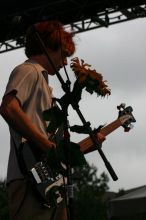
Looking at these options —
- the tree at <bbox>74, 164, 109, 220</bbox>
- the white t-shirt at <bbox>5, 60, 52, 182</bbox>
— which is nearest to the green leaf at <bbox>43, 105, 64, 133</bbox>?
the white t-shirt at <bbox>5, 60, 52, 182</bbox>

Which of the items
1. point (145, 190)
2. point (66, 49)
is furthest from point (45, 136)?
point (145, 190)

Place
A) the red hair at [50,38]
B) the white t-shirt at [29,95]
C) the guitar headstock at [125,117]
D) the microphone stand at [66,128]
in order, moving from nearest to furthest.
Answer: the microphone stand at [66,128] < the white t-shirt at [29,95] < the red hair at [50,38] < the guitar headstock at [125,117]

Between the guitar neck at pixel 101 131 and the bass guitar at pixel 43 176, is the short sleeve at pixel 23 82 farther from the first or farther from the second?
the guitar neck at pixel 101 131

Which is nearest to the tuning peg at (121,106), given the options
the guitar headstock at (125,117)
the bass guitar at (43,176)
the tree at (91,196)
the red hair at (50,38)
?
the guitar headstock at (125,117)

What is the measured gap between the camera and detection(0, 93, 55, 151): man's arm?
2.98 m

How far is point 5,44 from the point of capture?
1243cm

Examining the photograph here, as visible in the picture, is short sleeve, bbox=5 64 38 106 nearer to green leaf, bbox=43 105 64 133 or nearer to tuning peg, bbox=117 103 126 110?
green leaf, bbox=43 105 64 133

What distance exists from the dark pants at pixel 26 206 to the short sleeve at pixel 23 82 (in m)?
0.39

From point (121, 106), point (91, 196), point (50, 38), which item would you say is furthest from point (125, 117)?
point (91, 196)

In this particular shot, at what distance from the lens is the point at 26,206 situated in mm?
3035

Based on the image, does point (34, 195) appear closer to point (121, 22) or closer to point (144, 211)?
point (144, 211)

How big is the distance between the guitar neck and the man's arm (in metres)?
0.38

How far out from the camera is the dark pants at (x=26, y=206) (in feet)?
9.91

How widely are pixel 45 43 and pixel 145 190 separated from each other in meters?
3.65
